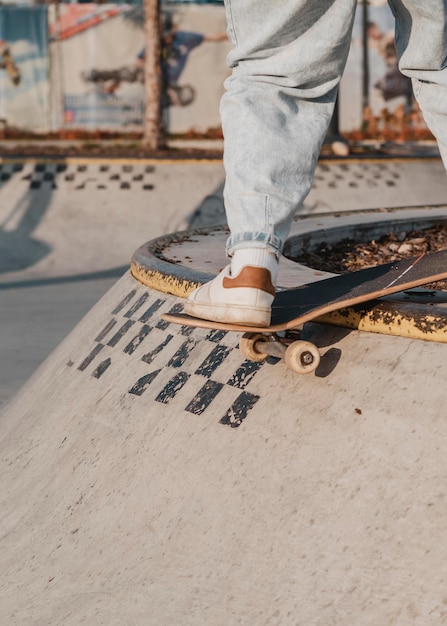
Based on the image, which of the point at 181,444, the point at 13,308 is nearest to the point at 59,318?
the point at 13,308

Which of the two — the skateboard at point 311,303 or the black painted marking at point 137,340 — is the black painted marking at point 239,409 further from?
the black painted marking at point 137,340

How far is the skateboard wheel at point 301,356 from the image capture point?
8.56 ft

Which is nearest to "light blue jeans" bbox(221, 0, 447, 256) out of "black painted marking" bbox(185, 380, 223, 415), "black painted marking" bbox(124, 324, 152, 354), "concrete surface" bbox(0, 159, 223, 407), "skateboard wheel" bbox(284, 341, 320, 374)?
"skateboard wheel" bbox(284, 341, 320, 374)

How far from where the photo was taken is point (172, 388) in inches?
125

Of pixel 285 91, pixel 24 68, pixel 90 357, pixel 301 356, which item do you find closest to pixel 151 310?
pixel 90 357

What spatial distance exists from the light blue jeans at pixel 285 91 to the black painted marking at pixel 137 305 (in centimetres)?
134

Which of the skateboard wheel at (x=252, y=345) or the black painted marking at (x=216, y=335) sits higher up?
the skateboard wheel at (x=252, y=345)

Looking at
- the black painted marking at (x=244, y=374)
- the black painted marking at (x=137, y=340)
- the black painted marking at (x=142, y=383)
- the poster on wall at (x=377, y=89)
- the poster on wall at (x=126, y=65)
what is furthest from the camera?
the poster on wall at (x=377, y=89)

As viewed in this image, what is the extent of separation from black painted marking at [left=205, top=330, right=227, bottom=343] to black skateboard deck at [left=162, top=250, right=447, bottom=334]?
0.33 metres

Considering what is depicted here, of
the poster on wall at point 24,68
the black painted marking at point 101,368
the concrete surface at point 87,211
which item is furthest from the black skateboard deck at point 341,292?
the poster on wall at point 24,68

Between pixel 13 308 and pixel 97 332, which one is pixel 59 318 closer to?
pixel 13 308

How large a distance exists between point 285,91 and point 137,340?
1309 millimetres

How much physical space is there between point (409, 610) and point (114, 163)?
33.1 ft

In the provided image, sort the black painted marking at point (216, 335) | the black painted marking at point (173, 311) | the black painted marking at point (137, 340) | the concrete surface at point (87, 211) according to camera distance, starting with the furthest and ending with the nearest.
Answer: the concrete surface at point (87, 211)
the black painted marking at point (137, 340)
the black painted marking at point (173, 311)
the black painted marking at point (216, 335)
